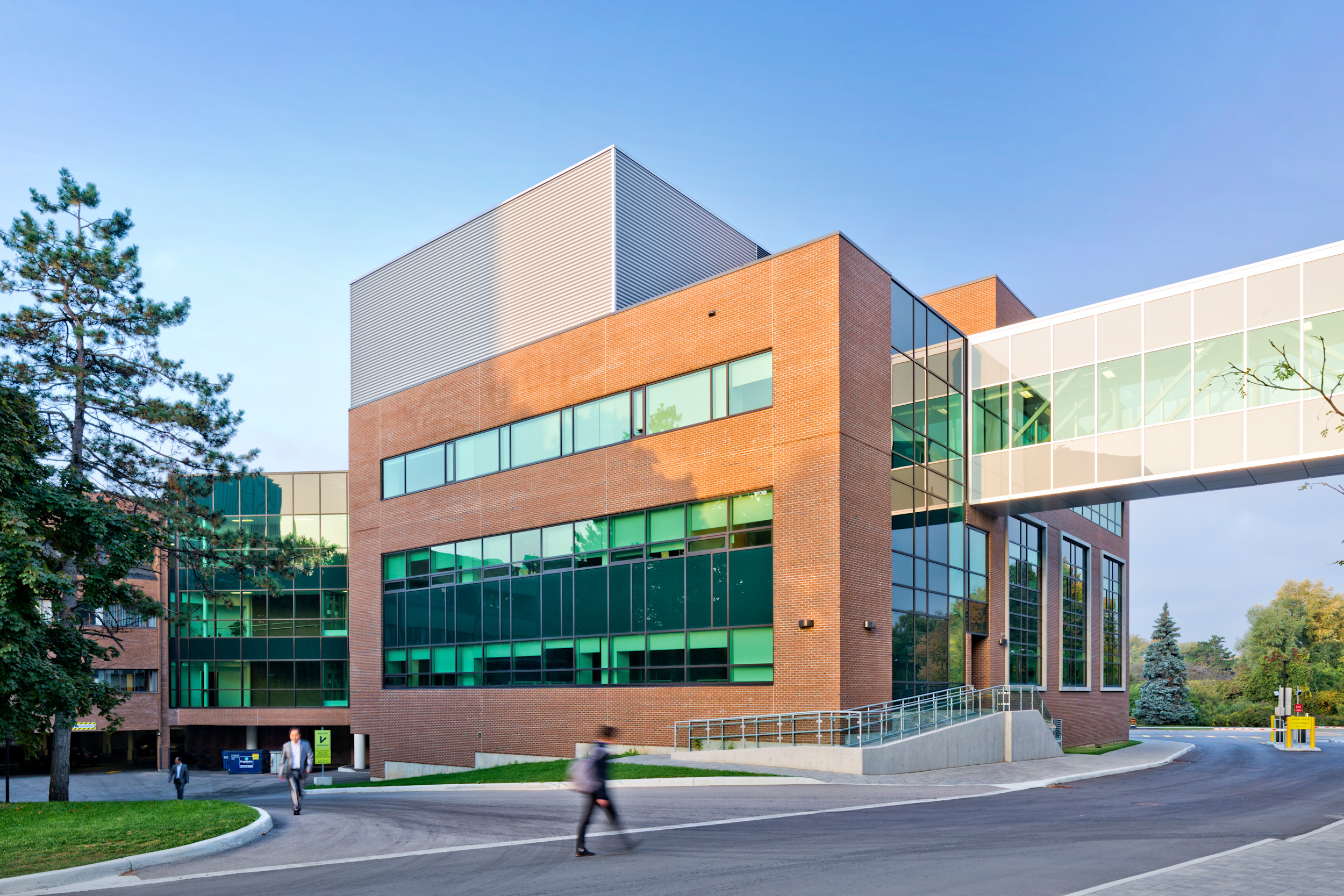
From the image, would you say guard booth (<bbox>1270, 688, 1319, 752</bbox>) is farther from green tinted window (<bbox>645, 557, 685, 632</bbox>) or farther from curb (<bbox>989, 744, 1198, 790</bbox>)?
green tinted window (<bbox>645, 557, 685, 632</bbox>)

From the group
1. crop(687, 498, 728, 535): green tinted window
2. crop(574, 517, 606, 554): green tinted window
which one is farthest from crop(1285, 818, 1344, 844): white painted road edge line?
crop(574, 517, 606, 554): green tinted window

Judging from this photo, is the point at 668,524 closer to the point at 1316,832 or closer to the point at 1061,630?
the point at 1316,832

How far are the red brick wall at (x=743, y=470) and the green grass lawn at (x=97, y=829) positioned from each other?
1220cm

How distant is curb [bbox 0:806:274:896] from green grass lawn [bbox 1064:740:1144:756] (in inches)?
1112

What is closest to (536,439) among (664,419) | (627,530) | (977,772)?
(627,530)

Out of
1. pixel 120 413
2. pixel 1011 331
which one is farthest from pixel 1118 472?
pixel 120 413

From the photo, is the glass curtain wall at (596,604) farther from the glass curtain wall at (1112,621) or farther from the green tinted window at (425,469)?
the glass curtain wall at (1112,621)

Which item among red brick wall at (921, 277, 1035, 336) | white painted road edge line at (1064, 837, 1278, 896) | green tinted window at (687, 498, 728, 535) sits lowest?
white painted road edge line at (1064, 837, 1278, 896)

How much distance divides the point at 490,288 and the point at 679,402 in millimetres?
10862

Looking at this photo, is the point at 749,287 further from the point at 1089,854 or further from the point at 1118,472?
the point at 1089,854

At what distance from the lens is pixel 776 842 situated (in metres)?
12.5

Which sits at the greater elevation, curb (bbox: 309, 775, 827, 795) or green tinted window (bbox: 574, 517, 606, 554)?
green tinted window (bbox: 574, 517, 606, 554)

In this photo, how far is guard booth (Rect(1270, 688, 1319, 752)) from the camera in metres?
41.2

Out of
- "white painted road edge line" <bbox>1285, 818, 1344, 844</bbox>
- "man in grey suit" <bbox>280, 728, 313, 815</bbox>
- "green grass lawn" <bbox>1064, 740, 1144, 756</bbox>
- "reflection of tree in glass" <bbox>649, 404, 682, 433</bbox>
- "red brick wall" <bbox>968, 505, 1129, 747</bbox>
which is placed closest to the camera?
"white painted road edge line" <bbox>1285, 818, 1344, 844</bbox>
